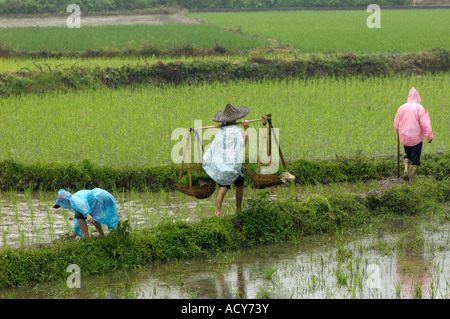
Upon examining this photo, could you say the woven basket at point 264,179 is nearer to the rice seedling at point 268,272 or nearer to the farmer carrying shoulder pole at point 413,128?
the rice seedling at point 268,272

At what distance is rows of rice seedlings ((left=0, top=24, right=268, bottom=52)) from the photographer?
15977 mm

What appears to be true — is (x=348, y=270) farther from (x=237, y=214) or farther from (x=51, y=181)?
(x=51, y=181)

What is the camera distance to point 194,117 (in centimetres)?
950

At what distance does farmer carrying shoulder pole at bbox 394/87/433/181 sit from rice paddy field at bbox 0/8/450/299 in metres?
0.30

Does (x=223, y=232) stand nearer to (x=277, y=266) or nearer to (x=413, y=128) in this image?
(x=277, y=266)

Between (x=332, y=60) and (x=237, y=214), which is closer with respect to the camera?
(x=237, y=214)

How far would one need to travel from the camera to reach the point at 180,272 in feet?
16.4

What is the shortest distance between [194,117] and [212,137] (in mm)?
1045

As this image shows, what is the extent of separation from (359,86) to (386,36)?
705 cm

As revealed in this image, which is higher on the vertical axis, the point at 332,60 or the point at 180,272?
the point at 332,60

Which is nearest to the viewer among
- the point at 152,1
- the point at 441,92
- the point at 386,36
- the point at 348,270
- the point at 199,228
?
the point at 348,270

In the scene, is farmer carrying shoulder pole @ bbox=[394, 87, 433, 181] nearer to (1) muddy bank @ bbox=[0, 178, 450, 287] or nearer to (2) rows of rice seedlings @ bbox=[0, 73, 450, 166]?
(1) muddy bank @ bbox=[0, 178, 450, 287]

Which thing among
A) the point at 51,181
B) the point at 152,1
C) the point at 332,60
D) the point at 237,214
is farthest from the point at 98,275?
the point at 152,1
